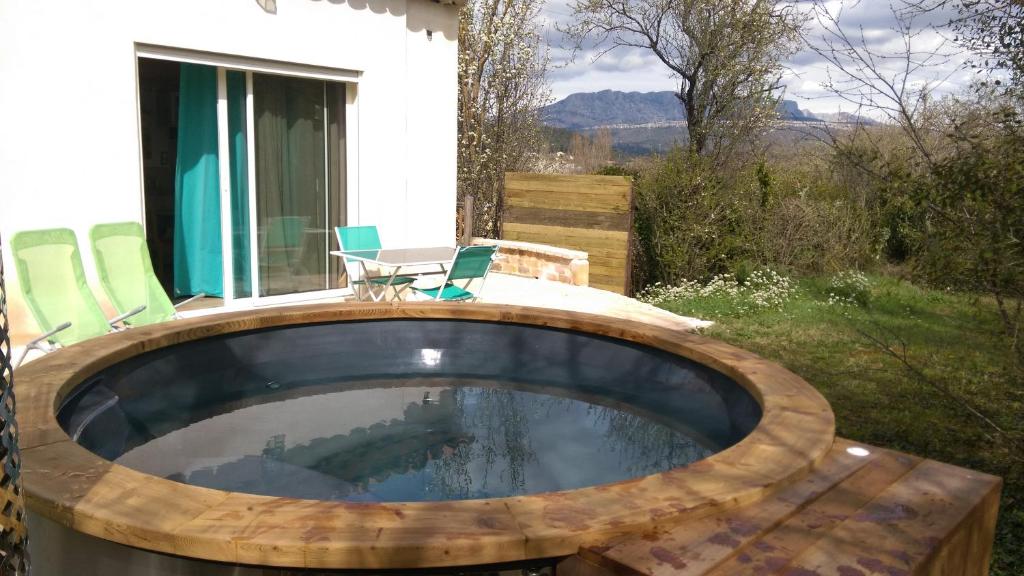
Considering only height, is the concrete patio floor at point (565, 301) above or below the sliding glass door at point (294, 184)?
below

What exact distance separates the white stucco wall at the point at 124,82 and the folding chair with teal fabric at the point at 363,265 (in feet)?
1.26

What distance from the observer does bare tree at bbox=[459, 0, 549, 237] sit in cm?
1327

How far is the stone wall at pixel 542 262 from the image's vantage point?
9.85 metres

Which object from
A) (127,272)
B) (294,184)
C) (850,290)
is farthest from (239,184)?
(850,290)

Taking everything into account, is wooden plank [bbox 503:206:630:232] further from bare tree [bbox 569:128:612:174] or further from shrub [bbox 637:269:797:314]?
bare tree [bbox 569:128:612:174]

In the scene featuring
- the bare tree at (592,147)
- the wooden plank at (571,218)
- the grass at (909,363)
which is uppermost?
the bare tree at (592,147)

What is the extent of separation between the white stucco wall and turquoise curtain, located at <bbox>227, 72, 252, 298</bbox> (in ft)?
1.63

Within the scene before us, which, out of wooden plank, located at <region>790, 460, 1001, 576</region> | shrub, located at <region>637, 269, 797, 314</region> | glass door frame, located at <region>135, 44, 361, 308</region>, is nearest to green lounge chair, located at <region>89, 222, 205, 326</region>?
glass door frame, located at <region>135, 44, 361, 308</region>

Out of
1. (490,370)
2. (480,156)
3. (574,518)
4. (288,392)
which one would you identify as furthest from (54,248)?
(480,156)

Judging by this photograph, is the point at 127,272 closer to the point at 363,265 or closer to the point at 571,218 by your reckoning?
the point at 363,265

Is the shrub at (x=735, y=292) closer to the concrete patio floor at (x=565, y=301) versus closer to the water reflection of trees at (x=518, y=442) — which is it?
the concrete patio floor at (x=565, y=301)

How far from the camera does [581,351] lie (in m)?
4.43

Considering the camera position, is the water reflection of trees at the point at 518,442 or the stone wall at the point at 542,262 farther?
the stone wall at the point at 542,262

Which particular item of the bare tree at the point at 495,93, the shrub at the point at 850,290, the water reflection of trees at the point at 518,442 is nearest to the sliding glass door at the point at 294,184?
the water reflection of trees at the point at 518,442
